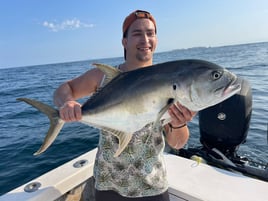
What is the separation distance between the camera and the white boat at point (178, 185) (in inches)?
93.1

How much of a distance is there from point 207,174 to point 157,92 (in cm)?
155

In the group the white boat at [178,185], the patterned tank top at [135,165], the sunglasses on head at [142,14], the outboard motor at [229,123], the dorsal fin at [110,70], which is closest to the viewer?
the dorsal fin at [110,70]

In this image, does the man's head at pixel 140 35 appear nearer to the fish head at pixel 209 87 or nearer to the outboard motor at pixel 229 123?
the fish head at pixel 209 87

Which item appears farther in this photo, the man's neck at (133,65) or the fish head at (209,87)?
the man's neck at (133,65)

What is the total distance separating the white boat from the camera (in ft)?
7.76

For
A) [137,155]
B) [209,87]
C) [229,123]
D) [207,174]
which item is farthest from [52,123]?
[229,123]

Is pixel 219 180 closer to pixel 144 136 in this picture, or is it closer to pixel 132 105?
pixel 144 136

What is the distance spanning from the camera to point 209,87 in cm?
156

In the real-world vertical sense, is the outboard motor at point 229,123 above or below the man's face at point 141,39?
below

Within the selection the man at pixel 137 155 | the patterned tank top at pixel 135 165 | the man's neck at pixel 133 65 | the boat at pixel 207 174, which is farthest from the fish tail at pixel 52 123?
the boat at pixel 207 174

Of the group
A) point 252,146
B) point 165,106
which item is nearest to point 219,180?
point 165,106

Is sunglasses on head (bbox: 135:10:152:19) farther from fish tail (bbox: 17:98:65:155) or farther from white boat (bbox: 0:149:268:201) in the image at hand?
white boat (bbox: 0:149:268:201)

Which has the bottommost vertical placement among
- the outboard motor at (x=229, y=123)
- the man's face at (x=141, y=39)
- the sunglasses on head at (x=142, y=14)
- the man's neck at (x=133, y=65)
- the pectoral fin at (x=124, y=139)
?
the outboard motor at (x=229, y=123)

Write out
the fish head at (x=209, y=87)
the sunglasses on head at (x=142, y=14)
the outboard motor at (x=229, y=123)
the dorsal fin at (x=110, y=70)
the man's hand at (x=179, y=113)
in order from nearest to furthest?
the fish head at (x=209, y=87) → the man's hand at (x=179, y=113) → the dorsal fin at (x=110, y=70) → the sunglasses on head at (x=142, y=14) → the outboard motor at (x=229, y=123)
